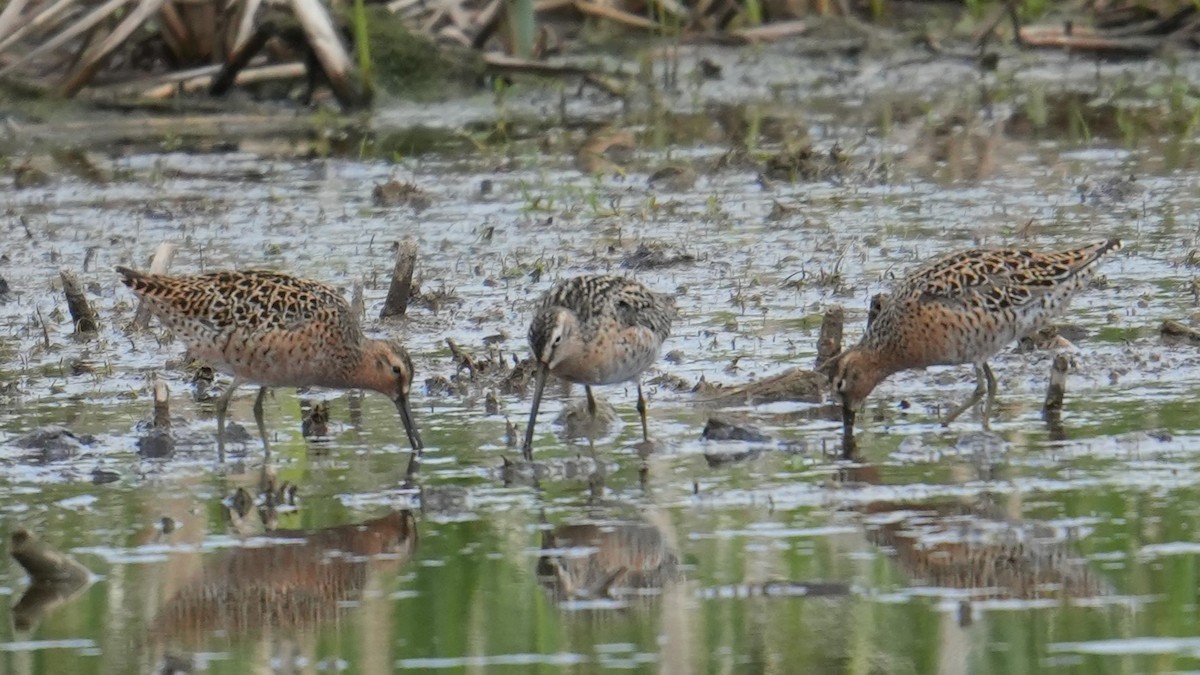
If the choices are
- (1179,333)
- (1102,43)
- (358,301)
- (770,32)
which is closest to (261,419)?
(358,301)

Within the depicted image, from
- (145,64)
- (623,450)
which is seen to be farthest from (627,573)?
(145,64)

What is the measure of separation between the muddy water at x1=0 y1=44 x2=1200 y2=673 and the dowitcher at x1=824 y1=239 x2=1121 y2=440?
0.68ft

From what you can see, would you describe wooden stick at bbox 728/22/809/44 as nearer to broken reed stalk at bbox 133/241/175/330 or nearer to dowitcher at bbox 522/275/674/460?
broken reed stalk at bbox 133/241/175/330

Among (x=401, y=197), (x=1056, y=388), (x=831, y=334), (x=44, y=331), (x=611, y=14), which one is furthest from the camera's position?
(x=611, y=14)

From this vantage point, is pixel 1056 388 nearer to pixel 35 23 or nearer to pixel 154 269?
pixel 154 269

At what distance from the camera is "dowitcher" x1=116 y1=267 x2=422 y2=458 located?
29.0 feet

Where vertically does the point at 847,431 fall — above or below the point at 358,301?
below

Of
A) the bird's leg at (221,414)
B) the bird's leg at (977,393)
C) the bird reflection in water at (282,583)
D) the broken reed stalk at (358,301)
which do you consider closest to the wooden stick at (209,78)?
the broken reed stalk at (358,301)

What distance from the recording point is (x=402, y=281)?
34.7 feet

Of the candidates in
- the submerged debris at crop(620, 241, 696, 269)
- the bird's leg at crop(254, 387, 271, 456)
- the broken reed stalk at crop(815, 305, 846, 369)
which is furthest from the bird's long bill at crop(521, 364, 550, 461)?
the submerged debris at crop(620, 241, 696, 269)

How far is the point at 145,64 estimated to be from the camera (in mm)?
18031

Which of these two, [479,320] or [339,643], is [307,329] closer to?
[479,320]

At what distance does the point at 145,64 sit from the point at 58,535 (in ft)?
37.6

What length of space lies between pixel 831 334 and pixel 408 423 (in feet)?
6.46
